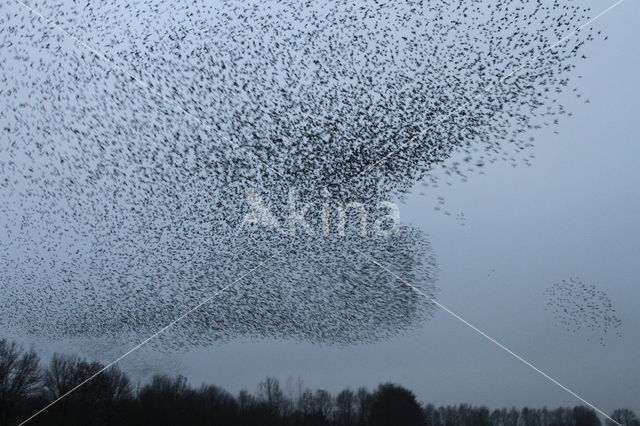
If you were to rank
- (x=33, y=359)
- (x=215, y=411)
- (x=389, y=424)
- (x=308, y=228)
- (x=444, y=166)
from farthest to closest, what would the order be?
(x=33, y=359) < (x=215, y=411) < (x=389, y=424) < (x=308, y=228) < (x=444, y=166)

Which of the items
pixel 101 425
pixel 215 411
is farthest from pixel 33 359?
pixel 215 411

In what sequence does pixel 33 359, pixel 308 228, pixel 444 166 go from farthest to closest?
pixel 33 359 → pixel 308 228 → pixel 444 166

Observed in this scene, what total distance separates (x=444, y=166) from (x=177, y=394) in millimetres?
12943

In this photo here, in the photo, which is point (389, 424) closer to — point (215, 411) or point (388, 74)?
point (215, 411)

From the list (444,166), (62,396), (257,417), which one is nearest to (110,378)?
(62,396)

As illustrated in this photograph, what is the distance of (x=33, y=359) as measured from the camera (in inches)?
917

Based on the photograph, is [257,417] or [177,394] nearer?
[257,417]

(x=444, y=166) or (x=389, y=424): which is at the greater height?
(x=444, y=166)

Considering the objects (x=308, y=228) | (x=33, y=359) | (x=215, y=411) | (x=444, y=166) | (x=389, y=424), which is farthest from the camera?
(x=33, y=359)

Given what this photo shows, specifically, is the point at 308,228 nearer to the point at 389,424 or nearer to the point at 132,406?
the point at 389,424

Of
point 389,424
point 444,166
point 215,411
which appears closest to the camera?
point 444,166

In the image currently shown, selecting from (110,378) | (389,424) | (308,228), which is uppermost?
(308,228)

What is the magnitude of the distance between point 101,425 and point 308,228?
11.5m

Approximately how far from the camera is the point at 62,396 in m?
23.2
